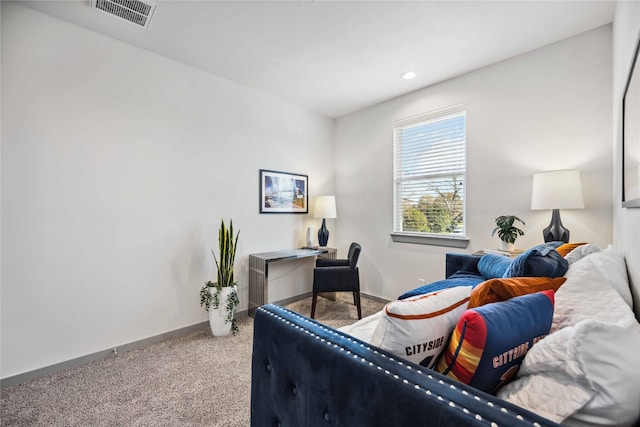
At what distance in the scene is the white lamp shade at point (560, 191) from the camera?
212 centimetres

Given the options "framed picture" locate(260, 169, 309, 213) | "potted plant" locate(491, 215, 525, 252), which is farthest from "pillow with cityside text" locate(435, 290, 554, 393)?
"framed picture" locate(260, 169, 309, 213)

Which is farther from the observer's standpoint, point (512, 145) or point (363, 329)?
point (512, 145)

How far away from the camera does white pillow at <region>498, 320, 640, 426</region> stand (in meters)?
0.56

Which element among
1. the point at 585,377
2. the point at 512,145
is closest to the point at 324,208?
the point at 512,145

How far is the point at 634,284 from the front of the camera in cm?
106

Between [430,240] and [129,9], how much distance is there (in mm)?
3421

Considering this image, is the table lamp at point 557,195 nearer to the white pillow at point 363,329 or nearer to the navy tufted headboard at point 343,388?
the white pillow at point 363,329

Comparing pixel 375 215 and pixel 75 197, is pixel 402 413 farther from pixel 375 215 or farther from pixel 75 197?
pixel 375 215

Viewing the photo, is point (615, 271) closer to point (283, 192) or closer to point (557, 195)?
point (557, 195)

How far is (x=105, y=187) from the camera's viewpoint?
2355 millimetres

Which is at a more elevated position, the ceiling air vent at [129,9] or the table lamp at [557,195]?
the ceiling air vent at [129,9]

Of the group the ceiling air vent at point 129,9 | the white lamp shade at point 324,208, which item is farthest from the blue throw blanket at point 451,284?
the ceiling air vent at point 129,9

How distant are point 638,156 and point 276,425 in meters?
1.66

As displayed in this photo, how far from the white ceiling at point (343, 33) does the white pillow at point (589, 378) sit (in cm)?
221
